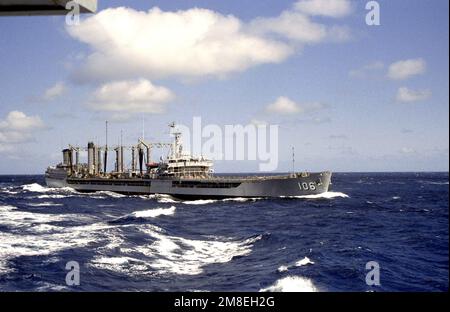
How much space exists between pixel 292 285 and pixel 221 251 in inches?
402

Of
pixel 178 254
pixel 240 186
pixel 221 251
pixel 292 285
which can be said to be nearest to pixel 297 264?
pixel 292 285

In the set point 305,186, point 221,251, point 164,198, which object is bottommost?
point 164,198

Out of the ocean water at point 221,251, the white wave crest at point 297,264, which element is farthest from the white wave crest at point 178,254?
the white wave crest at point 297,264

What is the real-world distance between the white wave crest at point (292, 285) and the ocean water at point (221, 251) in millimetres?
55

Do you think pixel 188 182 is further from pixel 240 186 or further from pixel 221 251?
pixel 221 251

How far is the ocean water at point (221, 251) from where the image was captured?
70.6ft

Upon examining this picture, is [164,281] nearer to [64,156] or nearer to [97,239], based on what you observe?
[97,239]

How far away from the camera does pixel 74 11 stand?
6.11 metres

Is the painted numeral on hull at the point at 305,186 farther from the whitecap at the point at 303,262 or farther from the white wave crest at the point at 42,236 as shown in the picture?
the whitecap at the point at 303,262

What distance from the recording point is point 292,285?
2072 cm

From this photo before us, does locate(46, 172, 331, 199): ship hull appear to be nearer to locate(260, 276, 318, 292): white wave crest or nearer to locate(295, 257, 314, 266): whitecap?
locate(295, 257, 314, 266): whitecap
